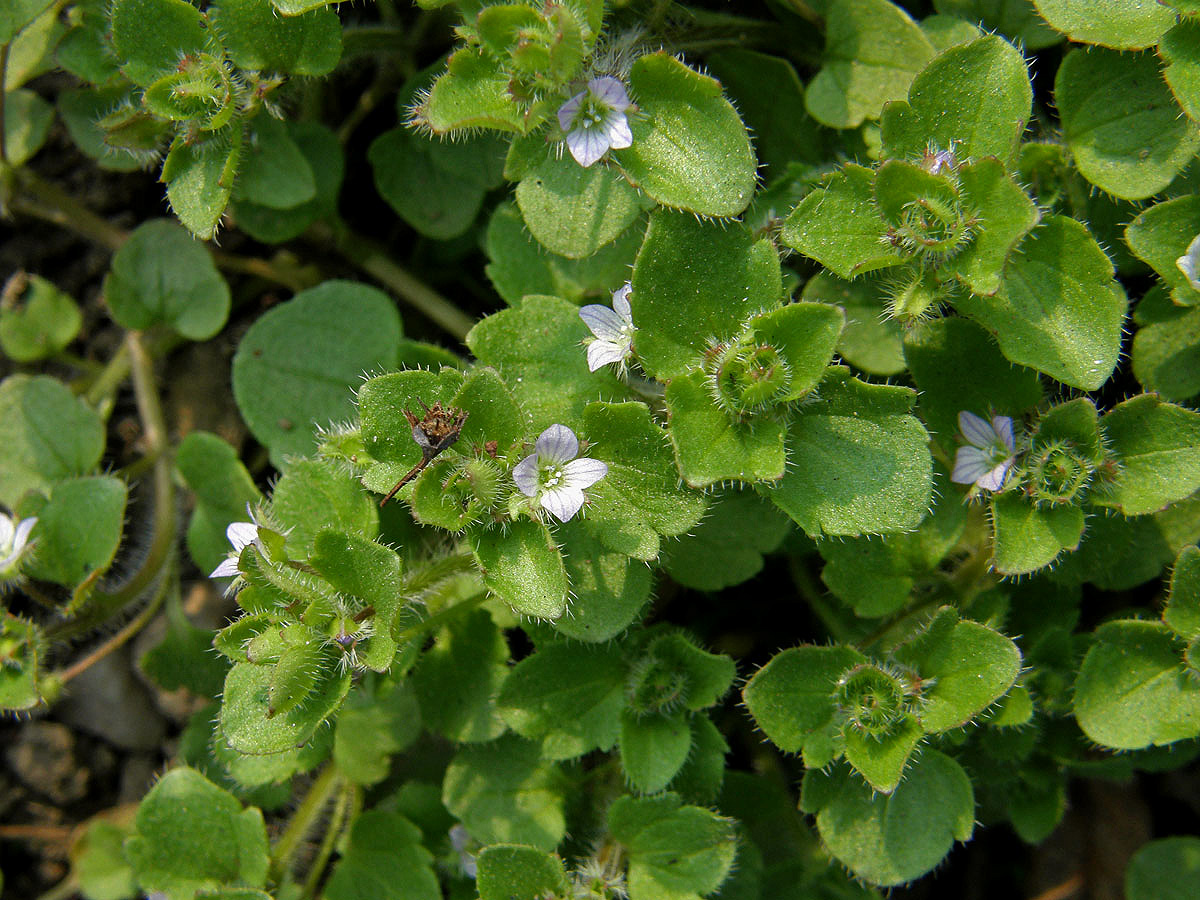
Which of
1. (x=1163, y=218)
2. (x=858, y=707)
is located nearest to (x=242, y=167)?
(x=858, y=707)

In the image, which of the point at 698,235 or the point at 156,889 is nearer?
the point at 698,235

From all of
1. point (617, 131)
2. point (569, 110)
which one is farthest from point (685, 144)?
point (569, 110)

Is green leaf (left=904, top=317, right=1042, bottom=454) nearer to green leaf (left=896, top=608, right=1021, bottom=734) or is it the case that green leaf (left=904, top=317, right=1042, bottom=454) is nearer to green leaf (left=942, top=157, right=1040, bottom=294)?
green leaf (left=942, top=157, right=1040, bottom=294)

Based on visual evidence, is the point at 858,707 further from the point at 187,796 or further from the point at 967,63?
the point at 187,796

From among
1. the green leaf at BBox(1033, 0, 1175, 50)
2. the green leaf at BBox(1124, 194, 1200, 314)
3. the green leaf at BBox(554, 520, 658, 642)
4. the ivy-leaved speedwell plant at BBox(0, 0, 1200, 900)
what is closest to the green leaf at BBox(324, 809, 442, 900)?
the ivy-leaved speedwell plant at BBox(0, 0, 1200, 900)

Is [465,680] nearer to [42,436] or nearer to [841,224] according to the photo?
[841,224]

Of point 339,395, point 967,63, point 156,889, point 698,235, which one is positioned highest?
point 967,63
